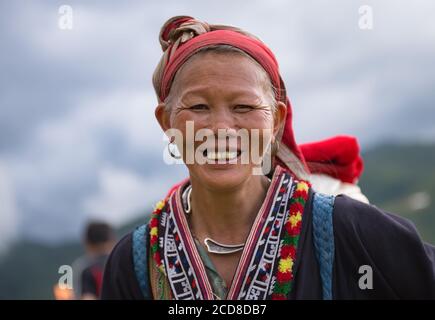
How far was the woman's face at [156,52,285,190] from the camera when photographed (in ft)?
11.6

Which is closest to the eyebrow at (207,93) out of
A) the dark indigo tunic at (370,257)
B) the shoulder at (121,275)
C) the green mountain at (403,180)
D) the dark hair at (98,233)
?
the dark indigo tunic at (370,257)

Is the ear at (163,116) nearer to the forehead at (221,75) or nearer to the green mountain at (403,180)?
the forehead at (221,75)

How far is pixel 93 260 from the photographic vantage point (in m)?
8.79

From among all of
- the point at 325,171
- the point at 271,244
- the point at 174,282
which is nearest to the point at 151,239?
the point at 174,282

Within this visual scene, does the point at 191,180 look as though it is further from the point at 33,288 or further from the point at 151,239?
Result: the point at 33,288

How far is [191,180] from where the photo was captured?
3.89 meters

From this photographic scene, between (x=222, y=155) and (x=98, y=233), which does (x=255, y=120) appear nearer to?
(x=222, y=155)

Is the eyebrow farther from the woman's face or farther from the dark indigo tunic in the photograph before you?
the dark indigo tunic

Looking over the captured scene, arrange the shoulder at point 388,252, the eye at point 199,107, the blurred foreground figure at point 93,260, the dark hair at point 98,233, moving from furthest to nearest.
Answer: the dark hair at point 98,233
the blurred foreground figure at point 93,260
the eye at point 199,107
the shoulder at point 388,252

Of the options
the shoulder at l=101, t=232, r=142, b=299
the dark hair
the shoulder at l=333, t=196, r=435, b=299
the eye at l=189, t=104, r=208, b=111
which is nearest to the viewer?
the shoulder at l=333, t=196, r=435, b=299

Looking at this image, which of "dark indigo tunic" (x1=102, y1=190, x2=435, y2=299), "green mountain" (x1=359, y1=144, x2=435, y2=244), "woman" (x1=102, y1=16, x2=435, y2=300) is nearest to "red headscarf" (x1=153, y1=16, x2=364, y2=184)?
"woman" (x1=102, y1=16, x2=435, y2=300)

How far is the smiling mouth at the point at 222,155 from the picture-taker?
3527mm

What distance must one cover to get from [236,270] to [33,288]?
110 metres

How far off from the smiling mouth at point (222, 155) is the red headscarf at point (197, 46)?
0.42 metres
